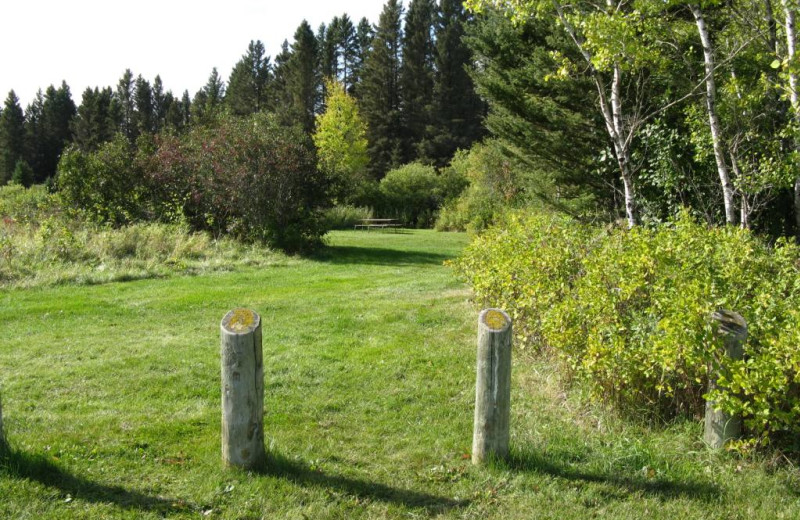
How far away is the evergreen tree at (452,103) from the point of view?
4428 centimetres

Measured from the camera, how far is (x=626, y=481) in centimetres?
348

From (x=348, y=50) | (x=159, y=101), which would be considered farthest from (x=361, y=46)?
(x=159, y=101)

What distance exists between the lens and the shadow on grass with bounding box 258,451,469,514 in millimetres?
3268

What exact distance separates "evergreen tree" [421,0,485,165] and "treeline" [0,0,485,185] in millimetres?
75

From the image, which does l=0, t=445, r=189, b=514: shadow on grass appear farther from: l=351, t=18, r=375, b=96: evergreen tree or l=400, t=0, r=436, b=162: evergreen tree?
l=351, t=18, r=375, b=96: evergreen tree

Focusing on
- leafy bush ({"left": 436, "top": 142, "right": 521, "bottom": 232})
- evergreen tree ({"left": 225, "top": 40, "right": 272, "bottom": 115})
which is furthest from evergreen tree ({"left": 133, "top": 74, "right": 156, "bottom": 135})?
leafy bush ({"left": 436, "top": 142, "right": 521, "bottom": 232})

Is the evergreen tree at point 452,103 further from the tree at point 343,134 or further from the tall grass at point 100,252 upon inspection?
the tall grass at point 100,252

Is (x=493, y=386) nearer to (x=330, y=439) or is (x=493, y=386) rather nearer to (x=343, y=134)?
(x=330, y=439)

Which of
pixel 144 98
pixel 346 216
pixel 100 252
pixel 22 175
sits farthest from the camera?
pixel 144 98

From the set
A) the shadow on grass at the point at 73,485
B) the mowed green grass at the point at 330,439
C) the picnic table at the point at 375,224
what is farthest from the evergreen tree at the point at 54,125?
the shadow on grass at the point at 73,485

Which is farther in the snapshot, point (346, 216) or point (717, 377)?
point (346, 216)

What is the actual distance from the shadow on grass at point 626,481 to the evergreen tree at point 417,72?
4284 centimetres

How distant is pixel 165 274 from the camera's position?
11.2m

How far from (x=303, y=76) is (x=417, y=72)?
29.4 feet
